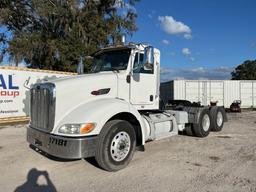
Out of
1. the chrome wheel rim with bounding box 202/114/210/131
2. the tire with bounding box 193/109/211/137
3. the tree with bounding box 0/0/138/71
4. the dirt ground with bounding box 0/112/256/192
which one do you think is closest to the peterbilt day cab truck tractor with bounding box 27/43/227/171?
the dirt ground with bounding box 0/112/256/192

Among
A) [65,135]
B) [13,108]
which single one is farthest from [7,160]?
[13,108]

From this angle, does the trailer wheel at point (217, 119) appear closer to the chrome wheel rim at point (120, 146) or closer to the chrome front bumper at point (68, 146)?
the chrome wheel rim at point (120, 146)

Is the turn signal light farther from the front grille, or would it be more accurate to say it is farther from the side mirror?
the side mirror

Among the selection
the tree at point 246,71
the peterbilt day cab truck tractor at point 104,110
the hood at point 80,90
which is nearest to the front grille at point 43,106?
the peterbilt day cab truck tractor at point 104,110

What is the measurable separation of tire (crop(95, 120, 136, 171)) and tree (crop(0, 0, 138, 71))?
52.4ft

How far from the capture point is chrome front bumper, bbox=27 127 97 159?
5.41 meters

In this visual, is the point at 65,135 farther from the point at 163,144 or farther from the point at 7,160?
the point at 163,144

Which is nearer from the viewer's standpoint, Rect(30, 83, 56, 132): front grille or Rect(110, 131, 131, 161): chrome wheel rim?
Rect(30, 83, 56, 132): front grille

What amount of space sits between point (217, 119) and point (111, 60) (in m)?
5.53

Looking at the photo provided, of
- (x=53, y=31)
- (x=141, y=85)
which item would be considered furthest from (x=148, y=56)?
(x=53, y=31)

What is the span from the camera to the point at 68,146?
5.39 metres

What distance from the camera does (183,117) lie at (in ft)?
30.3

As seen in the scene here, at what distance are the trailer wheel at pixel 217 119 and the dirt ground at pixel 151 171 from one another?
7.41 feet

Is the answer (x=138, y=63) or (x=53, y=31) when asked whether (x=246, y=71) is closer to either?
(x=53, y=31)
